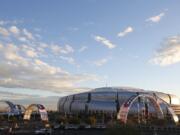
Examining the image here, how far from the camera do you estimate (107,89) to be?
540ft

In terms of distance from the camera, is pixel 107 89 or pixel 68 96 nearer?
pixel 107 89

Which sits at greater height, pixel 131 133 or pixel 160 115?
pixel 160 115

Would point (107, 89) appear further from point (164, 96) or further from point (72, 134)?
point (72, 134)

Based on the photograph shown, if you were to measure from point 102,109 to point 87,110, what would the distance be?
6184mm

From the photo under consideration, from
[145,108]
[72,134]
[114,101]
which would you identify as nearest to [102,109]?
[114,101]

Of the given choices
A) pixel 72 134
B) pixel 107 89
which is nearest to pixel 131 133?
pixel 72 134

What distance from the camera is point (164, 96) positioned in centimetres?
16512

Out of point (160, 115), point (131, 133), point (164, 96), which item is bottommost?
point (131, 133)

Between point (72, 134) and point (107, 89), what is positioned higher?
point (107, 89)

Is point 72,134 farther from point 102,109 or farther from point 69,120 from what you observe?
point 102,109

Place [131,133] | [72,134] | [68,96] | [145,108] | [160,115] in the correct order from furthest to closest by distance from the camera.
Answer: [68,96] → [145,108] → [160,115] → [72,134] → [131,133]

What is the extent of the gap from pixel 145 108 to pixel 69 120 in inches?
1526

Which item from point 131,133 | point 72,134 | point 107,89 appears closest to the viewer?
point 131,133

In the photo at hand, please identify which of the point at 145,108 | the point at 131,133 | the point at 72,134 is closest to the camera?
the point at 131,133
